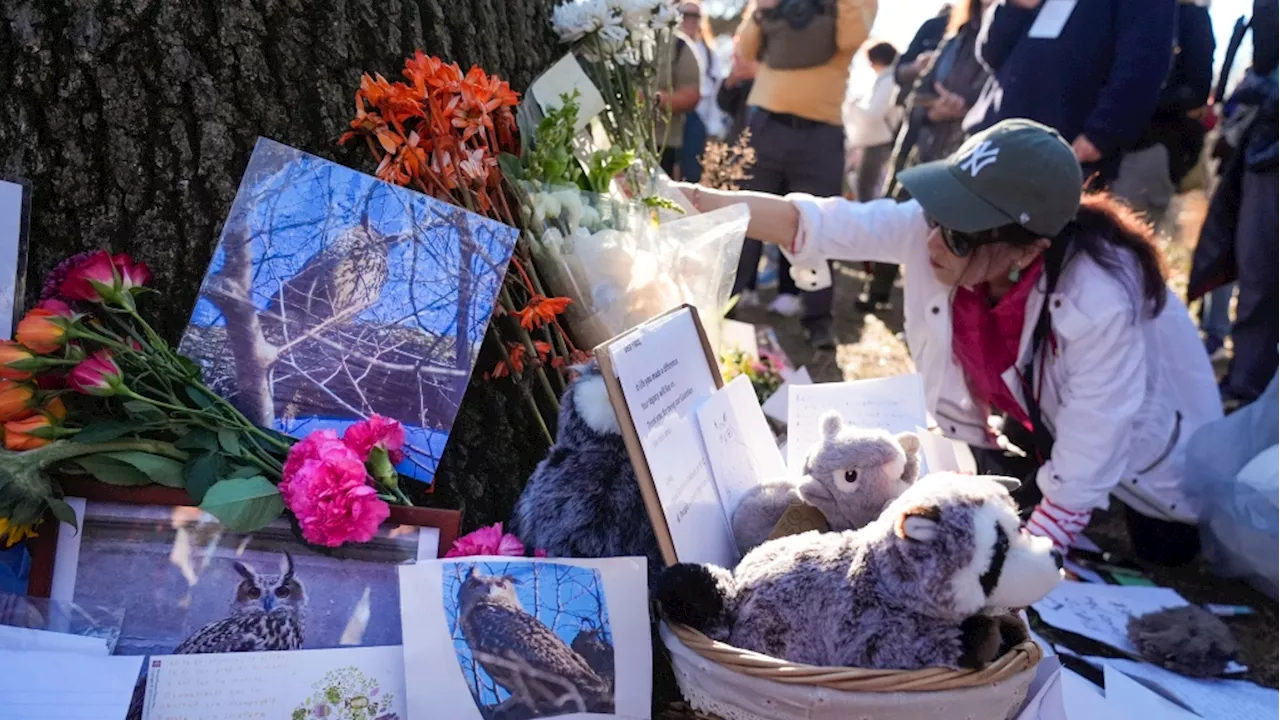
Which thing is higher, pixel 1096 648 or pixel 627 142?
pixel 627 142

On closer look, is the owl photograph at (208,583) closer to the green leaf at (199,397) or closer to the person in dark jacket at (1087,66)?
the green leaf at (199,397)

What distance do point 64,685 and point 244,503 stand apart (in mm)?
255

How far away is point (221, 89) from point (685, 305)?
723 mm

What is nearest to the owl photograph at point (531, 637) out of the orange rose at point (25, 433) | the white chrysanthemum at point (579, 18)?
the orange rose at point (25, 433)

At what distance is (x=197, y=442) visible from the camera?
1.13 meters

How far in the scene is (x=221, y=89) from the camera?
48.9 inches

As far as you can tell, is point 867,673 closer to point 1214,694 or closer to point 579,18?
point 579,18

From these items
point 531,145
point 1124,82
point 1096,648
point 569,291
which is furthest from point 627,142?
point 1124,82

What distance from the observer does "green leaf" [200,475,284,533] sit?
1050mm

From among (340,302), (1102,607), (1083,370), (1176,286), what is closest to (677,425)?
(340,302)

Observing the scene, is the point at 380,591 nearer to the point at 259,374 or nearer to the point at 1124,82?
the point at 259,374

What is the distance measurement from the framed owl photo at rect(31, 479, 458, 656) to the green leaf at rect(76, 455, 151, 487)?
0.01 m

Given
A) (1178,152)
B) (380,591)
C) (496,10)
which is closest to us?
(380,591)

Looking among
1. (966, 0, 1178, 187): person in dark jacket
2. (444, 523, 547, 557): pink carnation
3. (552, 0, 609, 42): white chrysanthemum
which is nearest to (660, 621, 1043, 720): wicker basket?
(444, 523, 547, 557): pink carnation
